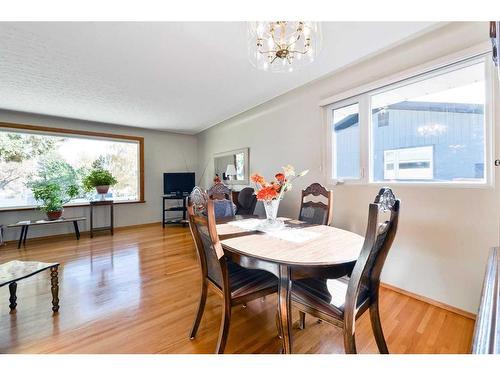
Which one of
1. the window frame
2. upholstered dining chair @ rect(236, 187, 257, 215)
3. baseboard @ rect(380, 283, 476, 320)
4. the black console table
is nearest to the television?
the black console table

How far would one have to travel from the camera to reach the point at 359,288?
1.08 m

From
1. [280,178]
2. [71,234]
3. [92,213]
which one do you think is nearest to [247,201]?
[280,178]

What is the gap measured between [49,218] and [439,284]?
18.6 ft

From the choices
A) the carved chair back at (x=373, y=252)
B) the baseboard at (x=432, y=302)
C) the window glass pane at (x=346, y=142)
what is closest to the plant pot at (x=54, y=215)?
the window glass pane at (x=346, y=142)

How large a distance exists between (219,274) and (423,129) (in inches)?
87.9

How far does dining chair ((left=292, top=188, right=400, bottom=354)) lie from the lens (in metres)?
1.02

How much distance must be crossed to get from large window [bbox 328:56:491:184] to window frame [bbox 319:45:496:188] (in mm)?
11

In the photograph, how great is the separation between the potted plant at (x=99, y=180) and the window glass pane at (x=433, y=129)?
16.1 ft

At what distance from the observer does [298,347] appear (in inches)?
56.8

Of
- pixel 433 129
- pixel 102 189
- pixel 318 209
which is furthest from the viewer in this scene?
pixel 102 189

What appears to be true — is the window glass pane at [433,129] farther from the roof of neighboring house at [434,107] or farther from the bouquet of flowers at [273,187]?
the bouquet of flowers at [273,187]

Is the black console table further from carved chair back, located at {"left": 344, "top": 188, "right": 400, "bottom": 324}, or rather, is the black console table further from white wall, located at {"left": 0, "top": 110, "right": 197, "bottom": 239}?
carved chair back, located at {"left": 344, "top": 188, "right": 400, "bottom": 324}

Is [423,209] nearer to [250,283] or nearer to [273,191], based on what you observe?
[273,191]
